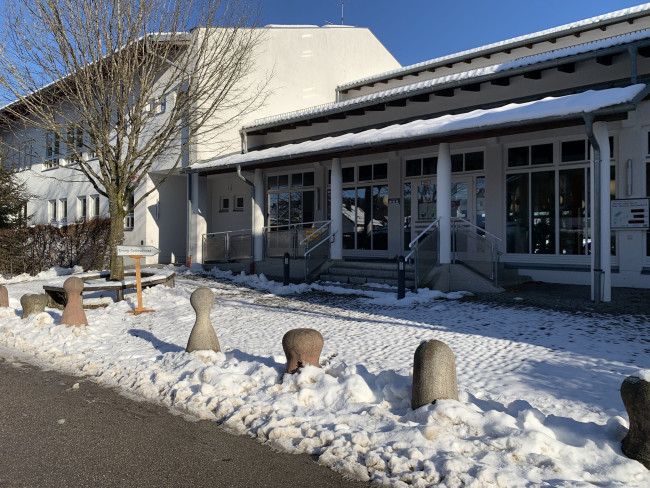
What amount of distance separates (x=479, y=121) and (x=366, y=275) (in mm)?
4598

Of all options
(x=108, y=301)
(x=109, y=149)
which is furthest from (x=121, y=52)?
(x=108, y=301)

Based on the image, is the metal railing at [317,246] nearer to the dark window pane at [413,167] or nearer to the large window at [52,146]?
the dark window pane at [413,167]

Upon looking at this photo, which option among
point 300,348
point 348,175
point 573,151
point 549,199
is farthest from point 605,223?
point 348,175

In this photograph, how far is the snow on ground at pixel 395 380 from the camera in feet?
12.7

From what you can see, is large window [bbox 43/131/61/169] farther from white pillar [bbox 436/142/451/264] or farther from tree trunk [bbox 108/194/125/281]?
white pillar [bbox 436/142/451/264]

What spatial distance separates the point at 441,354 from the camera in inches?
191

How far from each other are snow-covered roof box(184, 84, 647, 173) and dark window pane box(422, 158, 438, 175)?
7.49 feet

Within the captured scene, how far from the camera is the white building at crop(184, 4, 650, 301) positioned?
11406mm

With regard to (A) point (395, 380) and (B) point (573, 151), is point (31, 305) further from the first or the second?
(B) point (573, 151)

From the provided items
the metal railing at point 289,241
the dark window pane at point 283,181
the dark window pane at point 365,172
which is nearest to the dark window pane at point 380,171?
the dark window pane at point 365,172

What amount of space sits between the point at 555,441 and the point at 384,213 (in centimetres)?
1335

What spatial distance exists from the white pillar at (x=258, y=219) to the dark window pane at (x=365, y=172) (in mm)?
3164

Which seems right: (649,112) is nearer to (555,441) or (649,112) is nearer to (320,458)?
(555,441)

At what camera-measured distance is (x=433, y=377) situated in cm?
477
